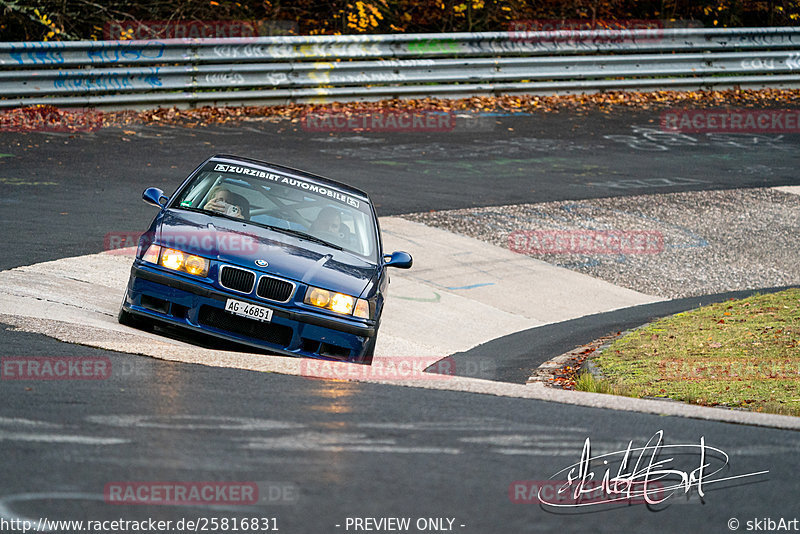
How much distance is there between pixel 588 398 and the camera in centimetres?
608

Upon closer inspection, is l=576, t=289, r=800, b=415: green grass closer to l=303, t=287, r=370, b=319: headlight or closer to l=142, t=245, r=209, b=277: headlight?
l=303, t=287, r=370, b=319: headlight

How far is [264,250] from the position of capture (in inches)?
287

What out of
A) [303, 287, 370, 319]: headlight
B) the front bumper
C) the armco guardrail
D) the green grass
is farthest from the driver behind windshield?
the armco guardrail

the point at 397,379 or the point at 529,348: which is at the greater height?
the point at 397,379

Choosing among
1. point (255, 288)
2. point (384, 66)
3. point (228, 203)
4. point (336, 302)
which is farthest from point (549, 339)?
point (384, 66)

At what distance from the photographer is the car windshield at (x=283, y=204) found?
8.02 meters

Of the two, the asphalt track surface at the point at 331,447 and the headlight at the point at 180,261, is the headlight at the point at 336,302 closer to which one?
the headlight at the point at 180,261

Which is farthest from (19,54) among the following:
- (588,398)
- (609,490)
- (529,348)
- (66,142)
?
(609,490)

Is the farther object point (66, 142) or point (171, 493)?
point (66, 142)

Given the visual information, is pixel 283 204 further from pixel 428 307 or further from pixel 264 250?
pixel 428 307

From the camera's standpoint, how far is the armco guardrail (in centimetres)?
1641

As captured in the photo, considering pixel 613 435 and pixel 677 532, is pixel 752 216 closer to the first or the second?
pixel 613 435

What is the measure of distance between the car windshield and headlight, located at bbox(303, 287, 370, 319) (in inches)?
33.0

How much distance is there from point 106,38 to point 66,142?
601cm
